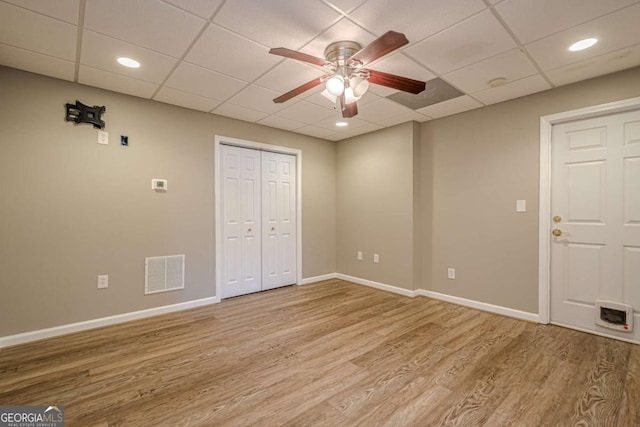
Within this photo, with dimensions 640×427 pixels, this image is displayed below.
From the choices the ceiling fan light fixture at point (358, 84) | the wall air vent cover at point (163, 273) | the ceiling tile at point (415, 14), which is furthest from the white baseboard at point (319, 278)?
the ceiling tile at point (415, 14)

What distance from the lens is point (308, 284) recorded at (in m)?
4.84

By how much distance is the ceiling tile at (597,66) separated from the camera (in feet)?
7.79

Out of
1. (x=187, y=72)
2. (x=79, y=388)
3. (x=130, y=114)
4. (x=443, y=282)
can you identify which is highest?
(x=187, y=72)

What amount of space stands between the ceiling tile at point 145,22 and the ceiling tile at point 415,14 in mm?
1148

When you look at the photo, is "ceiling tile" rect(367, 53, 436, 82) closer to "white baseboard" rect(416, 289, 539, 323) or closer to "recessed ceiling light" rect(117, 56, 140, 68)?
"recessed ceiling light" rect(117, 56, 140, 68)

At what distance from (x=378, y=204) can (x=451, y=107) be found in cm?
171

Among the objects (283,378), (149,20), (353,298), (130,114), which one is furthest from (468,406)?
(130,114)

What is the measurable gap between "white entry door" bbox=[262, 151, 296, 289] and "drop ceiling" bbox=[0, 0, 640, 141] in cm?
149

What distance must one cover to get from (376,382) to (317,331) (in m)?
0.98

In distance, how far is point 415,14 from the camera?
1.90m

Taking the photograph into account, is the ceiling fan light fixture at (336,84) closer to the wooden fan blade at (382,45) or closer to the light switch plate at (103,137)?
the wooden fan blade at (382,45)

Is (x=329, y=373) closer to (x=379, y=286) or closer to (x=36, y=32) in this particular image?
(x=379, y=286)

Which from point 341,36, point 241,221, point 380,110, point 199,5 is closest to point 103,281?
point 241,221

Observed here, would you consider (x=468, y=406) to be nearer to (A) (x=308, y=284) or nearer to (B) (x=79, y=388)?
(B) (x=79, y=388)
